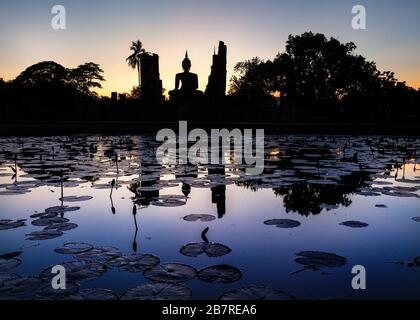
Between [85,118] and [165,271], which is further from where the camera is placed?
[85,118]

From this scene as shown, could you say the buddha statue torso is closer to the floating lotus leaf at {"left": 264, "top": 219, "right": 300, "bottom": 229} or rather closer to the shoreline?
the shoreline

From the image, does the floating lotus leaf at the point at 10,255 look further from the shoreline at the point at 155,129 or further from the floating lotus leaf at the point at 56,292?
the shoreline at the point at 155,129

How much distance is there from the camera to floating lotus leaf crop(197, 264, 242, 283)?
2838 mm

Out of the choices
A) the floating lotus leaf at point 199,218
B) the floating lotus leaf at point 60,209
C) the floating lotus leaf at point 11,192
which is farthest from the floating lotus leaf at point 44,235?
the floating lotus leaf at point 11,192

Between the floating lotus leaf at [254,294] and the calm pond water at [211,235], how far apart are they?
0.02 meters

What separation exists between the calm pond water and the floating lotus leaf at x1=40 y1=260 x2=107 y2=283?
10mm

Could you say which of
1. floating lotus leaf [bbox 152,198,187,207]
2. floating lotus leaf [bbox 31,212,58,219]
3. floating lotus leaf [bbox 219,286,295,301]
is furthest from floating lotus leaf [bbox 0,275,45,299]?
floating lotus leaf [bbox 152,198,187,207]

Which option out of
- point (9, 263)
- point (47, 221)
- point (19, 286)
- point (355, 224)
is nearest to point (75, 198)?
point (47, 221)

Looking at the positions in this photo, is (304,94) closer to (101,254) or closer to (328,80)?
(328,80)

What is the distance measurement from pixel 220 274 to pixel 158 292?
0.63m
